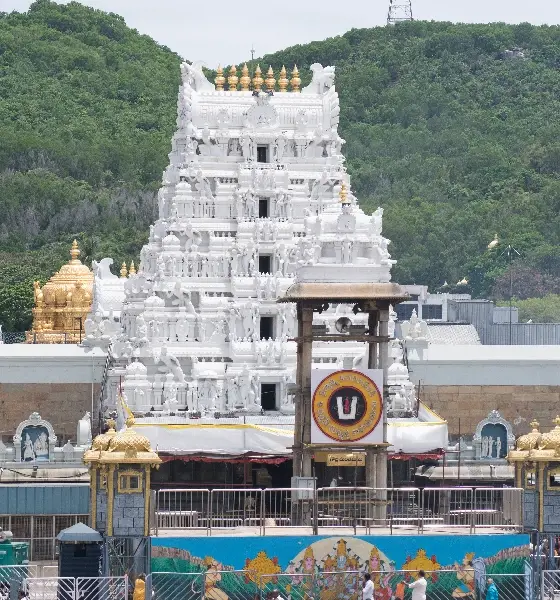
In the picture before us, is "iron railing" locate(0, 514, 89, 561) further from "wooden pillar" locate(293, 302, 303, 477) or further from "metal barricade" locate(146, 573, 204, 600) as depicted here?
"metal barricade" locate(146, 573, 204, 600)

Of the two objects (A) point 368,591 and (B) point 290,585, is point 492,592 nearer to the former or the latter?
(A) point 368,591

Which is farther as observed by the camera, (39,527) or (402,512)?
(39,527)

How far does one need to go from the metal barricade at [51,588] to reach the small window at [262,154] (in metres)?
33.0

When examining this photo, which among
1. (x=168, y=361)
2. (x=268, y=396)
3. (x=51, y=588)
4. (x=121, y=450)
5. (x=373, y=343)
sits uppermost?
(x=373, y=343)

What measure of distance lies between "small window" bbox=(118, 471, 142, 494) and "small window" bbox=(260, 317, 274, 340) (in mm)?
31357

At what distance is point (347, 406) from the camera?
70.9 m

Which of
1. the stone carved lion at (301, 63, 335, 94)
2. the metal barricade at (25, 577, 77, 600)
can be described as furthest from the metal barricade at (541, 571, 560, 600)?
the stone carved lion at (301, 63, 335, 94)

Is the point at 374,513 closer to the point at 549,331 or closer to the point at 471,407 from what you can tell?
the point at 471,407

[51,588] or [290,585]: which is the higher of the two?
[290,585]

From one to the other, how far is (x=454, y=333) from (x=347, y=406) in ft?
201

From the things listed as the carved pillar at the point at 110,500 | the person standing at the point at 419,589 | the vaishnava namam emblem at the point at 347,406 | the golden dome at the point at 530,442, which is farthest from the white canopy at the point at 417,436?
the person standing at the point at 419,589

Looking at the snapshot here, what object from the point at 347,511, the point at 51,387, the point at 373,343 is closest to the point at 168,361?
Result: the point at 51,387

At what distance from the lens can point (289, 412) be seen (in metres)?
91.6

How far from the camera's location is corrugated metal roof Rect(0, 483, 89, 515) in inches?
3135
